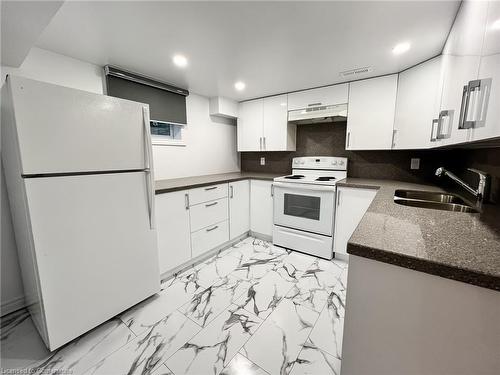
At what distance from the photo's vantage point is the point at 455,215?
102 cm

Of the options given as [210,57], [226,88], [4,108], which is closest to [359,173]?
[226,88]

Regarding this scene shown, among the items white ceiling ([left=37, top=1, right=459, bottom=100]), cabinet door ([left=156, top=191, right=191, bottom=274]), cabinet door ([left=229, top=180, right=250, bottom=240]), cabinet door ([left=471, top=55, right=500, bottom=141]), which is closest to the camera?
cabinet door ([left=471, top=55, right=500, bottom=141])

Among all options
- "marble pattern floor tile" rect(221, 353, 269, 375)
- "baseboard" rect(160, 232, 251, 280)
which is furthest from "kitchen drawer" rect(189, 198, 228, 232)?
"marble pattern floor tile" rect(221, 353, 269, 375)

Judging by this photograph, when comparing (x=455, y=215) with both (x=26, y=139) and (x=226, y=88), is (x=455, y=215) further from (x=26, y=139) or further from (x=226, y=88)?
(x=226, y=88)

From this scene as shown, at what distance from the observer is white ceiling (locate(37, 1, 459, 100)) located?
1218 mm

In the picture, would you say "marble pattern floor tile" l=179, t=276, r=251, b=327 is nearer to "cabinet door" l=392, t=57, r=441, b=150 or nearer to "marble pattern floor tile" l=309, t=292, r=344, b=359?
"marble pattern floor tile" l=309, t=292, r=344, b=359

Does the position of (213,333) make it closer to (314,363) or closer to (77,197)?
(314,363)

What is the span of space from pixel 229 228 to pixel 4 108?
2.13 metres

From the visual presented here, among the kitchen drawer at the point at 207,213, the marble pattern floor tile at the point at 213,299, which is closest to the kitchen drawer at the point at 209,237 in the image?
the kitchen drawer at the point at 207,213

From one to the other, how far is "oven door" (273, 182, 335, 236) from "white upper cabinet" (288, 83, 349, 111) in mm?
1043

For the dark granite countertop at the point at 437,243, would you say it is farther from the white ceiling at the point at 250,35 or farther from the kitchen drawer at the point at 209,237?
the kitchen drawer at the point at 209,237

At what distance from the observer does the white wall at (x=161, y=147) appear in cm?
161

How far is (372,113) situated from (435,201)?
43.9 inches

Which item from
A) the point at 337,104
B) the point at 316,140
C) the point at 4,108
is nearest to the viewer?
the point at 4,108
